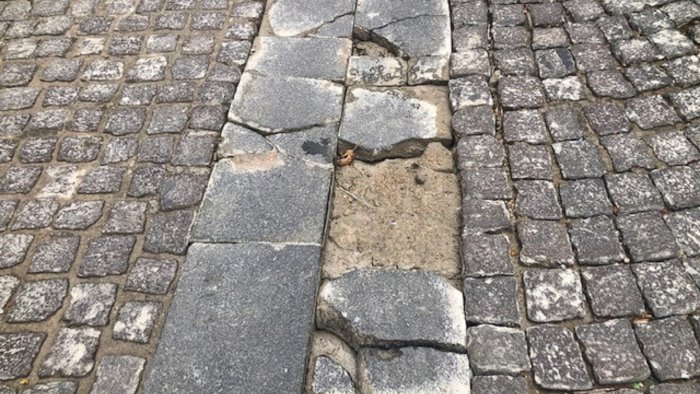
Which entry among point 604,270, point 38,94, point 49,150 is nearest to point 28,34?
point 38,94

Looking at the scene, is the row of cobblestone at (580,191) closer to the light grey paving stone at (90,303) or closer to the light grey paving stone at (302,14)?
the light grey paving stone at (302,14)

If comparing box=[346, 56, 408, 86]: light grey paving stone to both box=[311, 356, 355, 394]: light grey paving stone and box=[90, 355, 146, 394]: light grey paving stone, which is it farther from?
box=[90, 355, 146, 394]: light grey paving stone

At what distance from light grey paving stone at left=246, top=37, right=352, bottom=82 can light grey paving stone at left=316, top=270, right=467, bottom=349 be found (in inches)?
58.4

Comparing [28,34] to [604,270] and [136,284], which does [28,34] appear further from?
[604,270]

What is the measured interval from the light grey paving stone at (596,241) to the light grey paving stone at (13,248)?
8.36ft

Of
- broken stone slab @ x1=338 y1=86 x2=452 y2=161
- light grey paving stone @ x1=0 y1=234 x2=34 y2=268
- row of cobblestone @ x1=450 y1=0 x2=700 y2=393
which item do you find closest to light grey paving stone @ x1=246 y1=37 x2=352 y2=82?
broken stone slab @ x1=338 y1=86 x2=452 y2=161

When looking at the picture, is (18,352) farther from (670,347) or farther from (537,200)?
(670,347)

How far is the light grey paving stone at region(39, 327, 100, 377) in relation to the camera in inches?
93.0

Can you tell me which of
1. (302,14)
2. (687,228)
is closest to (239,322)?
(687,228)

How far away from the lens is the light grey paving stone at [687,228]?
256cm

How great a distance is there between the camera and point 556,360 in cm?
229

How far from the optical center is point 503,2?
4.01 metres

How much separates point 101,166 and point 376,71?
1687mm

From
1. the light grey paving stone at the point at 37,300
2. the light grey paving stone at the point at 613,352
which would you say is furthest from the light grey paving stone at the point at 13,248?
the light grey paving stone at the point at 613,352
